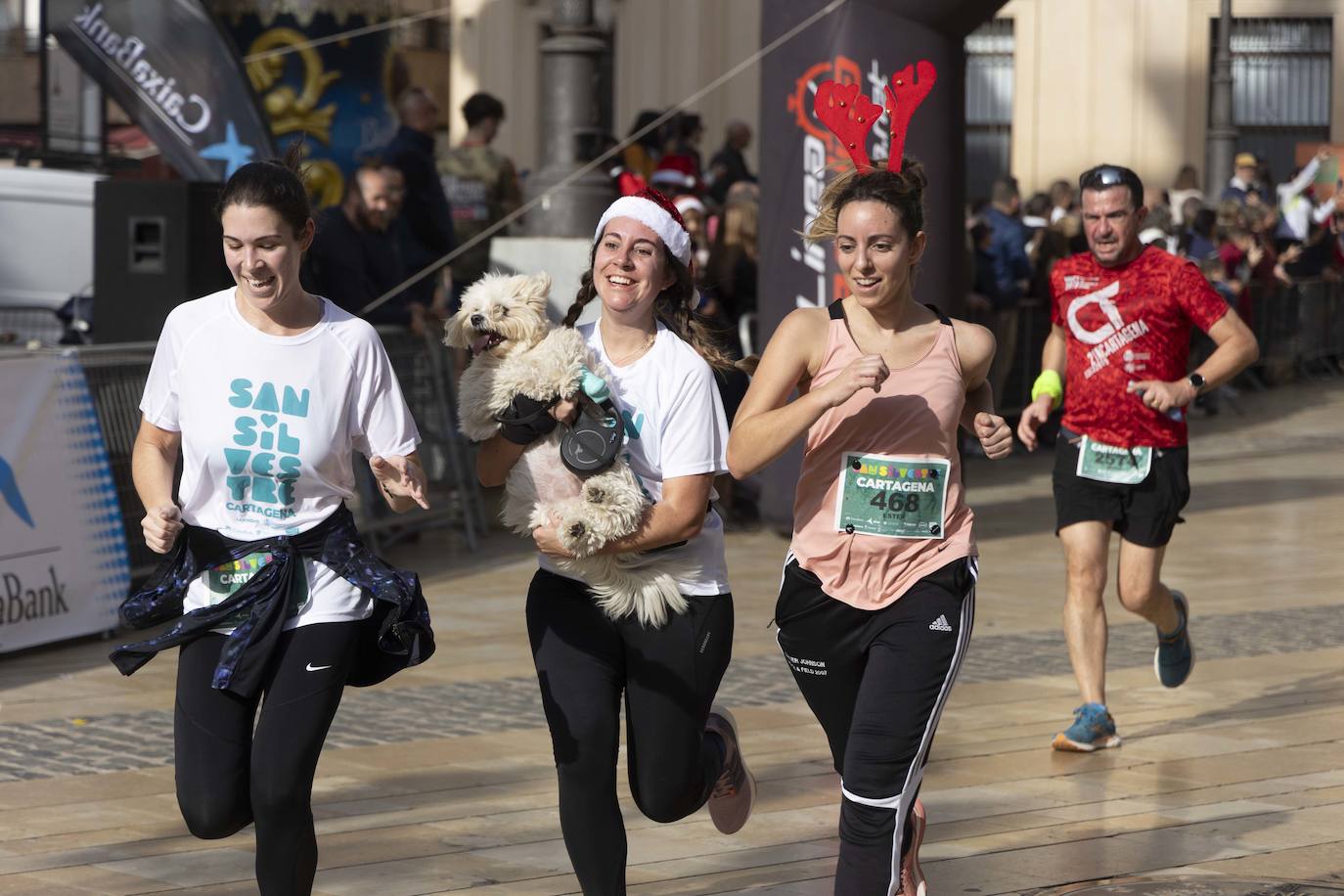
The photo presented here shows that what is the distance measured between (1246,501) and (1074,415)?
25.2 feet

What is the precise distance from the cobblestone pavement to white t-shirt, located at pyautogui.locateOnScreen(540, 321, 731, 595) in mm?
2818

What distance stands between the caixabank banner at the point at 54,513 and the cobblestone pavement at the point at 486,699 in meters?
1.39

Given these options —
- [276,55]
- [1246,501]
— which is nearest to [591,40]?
[276,55]

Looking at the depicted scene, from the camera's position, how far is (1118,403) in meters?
7.46

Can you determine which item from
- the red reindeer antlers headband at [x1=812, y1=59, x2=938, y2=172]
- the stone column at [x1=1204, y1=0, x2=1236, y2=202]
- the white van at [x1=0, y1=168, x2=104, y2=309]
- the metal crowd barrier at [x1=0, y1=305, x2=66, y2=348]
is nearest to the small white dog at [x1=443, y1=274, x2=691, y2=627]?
the red reindeer antlers headband at [x1=812, y1=59, x2=938, y2=172]

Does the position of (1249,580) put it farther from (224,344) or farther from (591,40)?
(224,344)

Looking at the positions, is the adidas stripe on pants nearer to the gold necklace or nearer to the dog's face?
the gold necklace

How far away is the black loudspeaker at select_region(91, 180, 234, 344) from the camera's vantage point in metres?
11.3

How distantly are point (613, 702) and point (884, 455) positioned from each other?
2.90 feet

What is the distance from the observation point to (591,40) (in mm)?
14188

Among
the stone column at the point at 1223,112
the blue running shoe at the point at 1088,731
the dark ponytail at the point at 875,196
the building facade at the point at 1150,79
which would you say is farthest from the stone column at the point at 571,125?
the building facade at the point at 1150,79

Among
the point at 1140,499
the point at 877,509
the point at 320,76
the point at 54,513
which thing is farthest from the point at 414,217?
the point at 877,509

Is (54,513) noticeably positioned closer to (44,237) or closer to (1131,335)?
(1131,335)

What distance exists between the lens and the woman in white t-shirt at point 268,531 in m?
4.62
